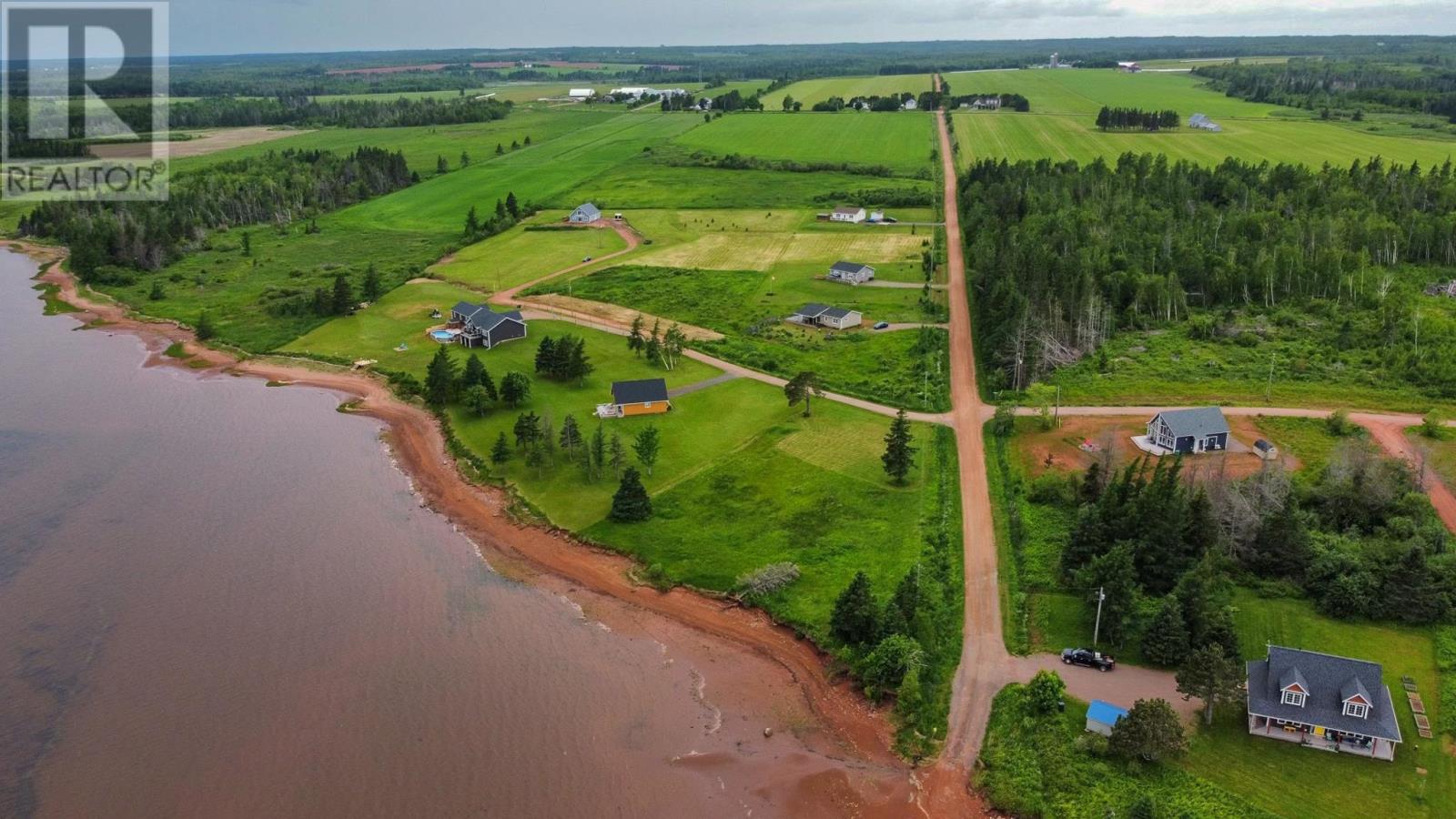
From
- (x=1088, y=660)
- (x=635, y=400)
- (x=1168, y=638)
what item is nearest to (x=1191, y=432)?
(x=1168, y=638)

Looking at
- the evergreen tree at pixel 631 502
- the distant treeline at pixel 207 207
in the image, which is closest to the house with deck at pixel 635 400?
the evergreen tree at pixel 631 502

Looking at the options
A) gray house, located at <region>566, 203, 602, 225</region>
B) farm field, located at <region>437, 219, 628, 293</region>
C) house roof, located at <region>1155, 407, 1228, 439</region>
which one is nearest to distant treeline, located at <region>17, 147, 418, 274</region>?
farm field, located at <region>437, 219, 628, 293</region>

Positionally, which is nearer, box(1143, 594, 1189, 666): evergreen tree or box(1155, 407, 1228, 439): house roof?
box(1143, 594, 1189, 666): evergreen tree

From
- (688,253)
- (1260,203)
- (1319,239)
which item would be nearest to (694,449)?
(688,253)

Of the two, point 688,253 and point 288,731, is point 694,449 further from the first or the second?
point 688,253

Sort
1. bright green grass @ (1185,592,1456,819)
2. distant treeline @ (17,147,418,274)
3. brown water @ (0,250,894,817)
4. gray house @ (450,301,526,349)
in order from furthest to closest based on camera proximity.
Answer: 1. distant treeline @ (17,147,418,274)
2. gray house @ (450,301,526,349)
3. brown water @ (0,250,894,817)
4. bright green grass @ (1185,592,1456,819)

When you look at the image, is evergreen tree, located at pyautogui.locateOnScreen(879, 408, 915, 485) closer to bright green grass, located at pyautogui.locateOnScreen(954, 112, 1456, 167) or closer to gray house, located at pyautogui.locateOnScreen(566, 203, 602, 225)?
gray house, located at pyautogui.locateOnScreen(566, 203, 602, 225)

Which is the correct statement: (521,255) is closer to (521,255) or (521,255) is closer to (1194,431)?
(521,255)
